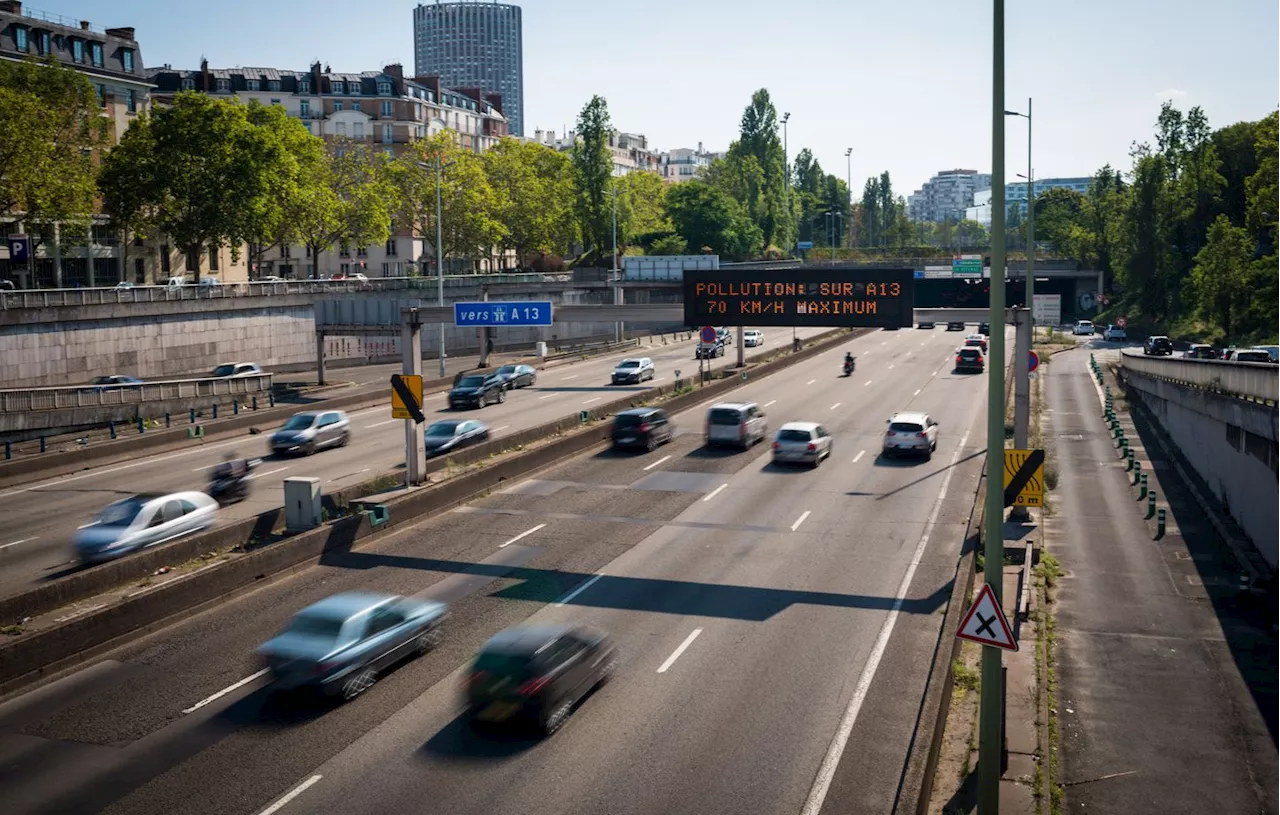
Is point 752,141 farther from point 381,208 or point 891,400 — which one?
point 891,400

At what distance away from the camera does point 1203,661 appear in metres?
20.4

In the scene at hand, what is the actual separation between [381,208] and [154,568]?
73910 millimetres

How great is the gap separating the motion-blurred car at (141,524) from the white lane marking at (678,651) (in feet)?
43.0

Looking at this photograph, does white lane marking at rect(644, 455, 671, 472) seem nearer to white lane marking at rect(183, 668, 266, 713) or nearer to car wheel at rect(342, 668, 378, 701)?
car wheel at rect(342, 668, 378, 701)

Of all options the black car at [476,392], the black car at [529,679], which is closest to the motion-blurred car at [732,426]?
the black car at [476,392]

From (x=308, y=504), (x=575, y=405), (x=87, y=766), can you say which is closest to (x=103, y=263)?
(x=575, y=405)

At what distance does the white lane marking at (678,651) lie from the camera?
60.6ft

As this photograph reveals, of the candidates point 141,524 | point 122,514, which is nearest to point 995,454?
point 141,524

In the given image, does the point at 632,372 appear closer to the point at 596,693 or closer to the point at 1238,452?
the point at 1238,452

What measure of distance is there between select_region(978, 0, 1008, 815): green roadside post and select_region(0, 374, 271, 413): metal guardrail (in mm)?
43266

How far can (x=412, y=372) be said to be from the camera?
3084cm

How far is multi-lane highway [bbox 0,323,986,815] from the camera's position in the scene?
46.4 ft

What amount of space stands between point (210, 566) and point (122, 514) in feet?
13.2

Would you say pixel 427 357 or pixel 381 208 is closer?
pixel 427 357
